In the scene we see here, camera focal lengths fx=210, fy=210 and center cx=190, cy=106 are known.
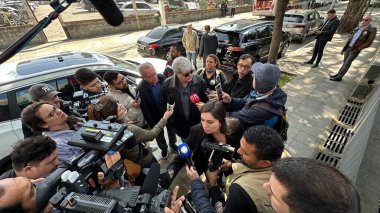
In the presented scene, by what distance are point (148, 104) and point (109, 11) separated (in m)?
2.14

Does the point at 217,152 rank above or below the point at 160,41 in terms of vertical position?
above

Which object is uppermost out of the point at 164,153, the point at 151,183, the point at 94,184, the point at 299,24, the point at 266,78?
the point at 266,78

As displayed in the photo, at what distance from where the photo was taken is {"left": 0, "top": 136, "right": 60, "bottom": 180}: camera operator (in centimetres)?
170

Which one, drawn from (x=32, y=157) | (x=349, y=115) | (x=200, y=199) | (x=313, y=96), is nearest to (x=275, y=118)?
(x=200, y=199)

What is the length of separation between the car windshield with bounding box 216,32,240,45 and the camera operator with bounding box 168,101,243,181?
17.3 ft

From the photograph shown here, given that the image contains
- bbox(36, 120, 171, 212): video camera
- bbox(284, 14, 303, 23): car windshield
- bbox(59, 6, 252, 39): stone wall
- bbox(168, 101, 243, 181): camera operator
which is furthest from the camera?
bbox(59, 6, 252, 39): stone wall

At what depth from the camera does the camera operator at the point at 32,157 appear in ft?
5.59

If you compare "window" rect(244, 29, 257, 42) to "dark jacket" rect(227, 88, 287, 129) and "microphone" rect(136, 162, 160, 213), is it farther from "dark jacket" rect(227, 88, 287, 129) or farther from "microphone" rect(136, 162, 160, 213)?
"microphone" rect(136, 162, 160, 213)

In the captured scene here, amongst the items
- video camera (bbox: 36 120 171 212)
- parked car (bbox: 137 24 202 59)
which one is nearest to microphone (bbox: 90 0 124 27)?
video camera (bbox: 36 120 171 212)

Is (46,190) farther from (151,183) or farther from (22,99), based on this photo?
(22,99)

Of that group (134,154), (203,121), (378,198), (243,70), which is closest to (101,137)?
(134,154)

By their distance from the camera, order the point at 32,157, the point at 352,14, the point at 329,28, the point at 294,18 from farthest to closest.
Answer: the point at 352,14, the point at 294,18, the point at 329,28, the point at 32,157

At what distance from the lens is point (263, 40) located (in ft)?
25.6

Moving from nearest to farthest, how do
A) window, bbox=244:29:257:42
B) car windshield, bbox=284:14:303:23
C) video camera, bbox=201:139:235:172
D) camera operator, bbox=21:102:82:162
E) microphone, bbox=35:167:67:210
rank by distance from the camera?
microphone, bbox=35:167:67:210 < video camera, bbox=201:139:235:172 < camera operator, bbox=21:102:82:162 < window, bbox=244:29:257:42 < car windshield, bbox=284:14:303:23
